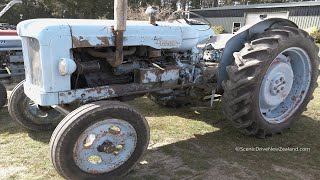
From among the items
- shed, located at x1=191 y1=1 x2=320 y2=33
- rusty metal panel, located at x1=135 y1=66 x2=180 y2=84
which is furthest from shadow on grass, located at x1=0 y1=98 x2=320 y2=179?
shed, located at x1=191 y1=1 x2=320 y2=33

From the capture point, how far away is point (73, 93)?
3156 mm

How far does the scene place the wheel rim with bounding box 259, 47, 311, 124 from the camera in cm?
403

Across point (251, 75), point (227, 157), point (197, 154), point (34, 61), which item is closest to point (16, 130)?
point (34, 61)

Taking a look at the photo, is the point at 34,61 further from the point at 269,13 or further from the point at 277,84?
the point at 269,13

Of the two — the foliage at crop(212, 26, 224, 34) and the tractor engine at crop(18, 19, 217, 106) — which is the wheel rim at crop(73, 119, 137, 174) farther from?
the foliage at crop(212, 26, 224, 34)

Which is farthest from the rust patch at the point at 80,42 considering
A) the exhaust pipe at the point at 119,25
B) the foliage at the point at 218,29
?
the foliage at the point at 218,29

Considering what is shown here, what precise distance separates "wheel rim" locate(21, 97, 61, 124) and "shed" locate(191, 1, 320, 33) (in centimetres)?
1505

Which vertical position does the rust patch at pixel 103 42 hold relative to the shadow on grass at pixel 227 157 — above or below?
above

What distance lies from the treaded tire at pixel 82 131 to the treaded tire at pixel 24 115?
1626 millimetres

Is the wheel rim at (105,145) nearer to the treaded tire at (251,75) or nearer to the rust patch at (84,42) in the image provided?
the rust patch at (84,42)

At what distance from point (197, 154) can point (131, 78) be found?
115 cm

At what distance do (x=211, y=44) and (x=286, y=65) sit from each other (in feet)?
3.31

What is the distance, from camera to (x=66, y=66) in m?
2.94

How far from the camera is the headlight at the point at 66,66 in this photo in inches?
116
